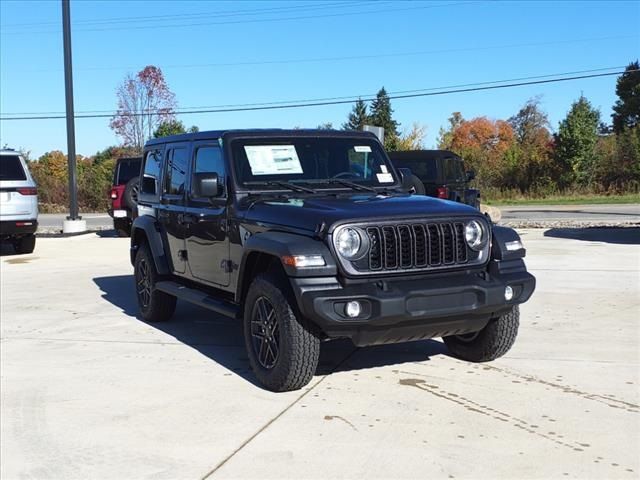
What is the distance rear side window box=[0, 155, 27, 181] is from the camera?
1235 centimetres

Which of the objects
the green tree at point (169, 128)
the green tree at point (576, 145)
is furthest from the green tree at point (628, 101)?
the green tree at point (169, 128)

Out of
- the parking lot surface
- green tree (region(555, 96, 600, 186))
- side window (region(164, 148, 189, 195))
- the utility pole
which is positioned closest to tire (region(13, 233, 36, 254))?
the utility pole

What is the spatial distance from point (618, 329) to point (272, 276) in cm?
357

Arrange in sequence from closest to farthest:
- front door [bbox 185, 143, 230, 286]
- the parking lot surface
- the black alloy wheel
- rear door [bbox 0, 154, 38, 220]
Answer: the parking lot surface
the black alloy wheel
front door [bbox 185, 143, 230, 286]
rear door [bbox 0, 154, 38, 220]

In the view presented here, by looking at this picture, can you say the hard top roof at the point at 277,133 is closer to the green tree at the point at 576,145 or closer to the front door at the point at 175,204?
the front door at the point at 175,204

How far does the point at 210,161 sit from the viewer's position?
19.7 feet

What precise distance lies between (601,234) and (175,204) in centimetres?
1127

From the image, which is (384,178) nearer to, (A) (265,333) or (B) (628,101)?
(A) (265,333)

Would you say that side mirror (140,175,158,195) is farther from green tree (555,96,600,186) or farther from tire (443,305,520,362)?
green tree (555,96,600,186)

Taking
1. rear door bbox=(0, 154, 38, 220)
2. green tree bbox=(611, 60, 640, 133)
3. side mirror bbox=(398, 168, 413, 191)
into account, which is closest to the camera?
side mirror bbox=(398, 168, 413, 191)

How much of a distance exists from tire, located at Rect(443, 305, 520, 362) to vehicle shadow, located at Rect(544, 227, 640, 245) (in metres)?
8.93

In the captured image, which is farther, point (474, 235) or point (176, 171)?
point (176, 171)

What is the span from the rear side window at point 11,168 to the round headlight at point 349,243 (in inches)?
383

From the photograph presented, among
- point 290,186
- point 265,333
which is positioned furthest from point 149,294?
point 265,333
